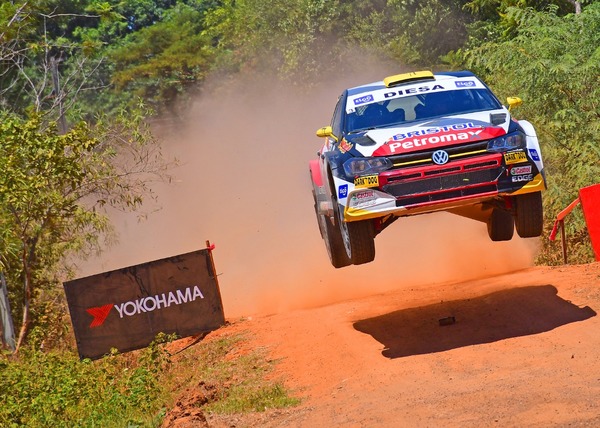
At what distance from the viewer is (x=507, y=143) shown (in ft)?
30.7

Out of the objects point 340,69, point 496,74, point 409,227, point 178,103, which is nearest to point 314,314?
point 409,227

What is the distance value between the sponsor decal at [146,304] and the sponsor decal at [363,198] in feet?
17.8

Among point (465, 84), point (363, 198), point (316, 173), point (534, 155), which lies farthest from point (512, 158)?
point (316, 173)

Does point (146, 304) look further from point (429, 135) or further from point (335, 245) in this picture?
point (429, 135)

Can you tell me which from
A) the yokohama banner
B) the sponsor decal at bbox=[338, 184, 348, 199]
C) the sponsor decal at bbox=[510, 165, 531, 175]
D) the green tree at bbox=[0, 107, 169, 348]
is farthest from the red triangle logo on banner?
the sponsor decal at bbox=[510, 165, 531, 175]

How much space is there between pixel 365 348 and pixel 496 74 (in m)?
→ 10.1

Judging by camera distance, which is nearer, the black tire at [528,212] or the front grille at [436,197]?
the front grille at [436,197]

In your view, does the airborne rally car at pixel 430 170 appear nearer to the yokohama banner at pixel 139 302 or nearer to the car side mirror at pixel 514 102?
the car side mirror at pixel 514 102

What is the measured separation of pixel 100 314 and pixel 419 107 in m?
5.79

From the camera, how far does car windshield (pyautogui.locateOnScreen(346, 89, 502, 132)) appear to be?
10398 millimetres

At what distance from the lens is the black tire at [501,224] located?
11.4 metres

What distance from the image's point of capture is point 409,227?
1911 cm

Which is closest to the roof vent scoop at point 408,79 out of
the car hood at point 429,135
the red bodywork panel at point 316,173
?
the red bodywork panel at point 316,173

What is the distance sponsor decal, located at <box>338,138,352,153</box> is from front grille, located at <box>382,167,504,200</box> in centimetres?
65
